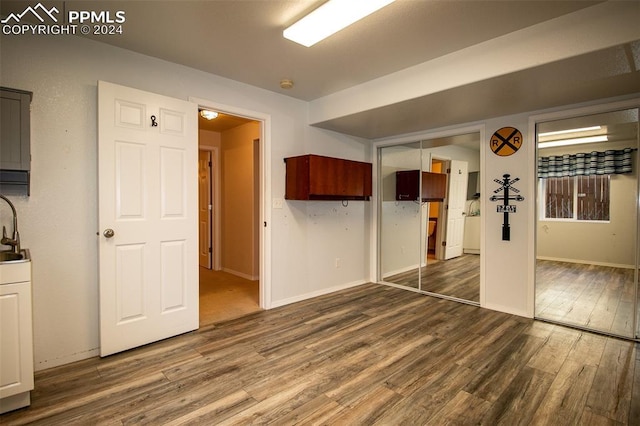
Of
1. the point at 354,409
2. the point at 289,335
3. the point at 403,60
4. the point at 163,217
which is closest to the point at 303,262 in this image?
the point at 289,335

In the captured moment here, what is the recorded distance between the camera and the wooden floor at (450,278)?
395cm

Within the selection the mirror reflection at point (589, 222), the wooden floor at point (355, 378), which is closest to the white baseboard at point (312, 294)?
the wooden floor at point (355, 378)

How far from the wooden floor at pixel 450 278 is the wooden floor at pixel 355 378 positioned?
30.6 inches

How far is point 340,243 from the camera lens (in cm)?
440

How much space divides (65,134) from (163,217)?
0.93m

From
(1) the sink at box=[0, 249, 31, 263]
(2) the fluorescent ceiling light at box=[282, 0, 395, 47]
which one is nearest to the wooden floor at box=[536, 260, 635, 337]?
(2) the fluorescent ceiling light at box=[282, 0, 395, 47]

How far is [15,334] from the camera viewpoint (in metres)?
1.76

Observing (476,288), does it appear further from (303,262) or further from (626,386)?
(303,262)

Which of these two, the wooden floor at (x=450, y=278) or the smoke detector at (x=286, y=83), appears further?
the wooden floor at (x=450, y=278)

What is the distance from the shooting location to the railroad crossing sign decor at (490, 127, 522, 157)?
11.1ft

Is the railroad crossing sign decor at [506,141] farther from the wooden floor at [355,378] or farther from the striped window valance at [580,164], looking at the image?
the wooden floor at [355,378]

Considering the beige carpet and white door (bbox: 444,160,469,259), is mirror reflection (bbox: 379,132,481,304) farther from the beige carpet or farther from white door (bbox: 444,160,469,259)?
the beige carpet

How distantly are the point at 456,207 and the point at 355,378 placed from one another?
287cm

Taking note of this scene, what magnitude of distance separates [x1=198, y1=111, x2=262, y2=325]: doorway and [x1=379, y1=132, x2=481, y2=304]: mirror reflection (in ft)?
6.79
